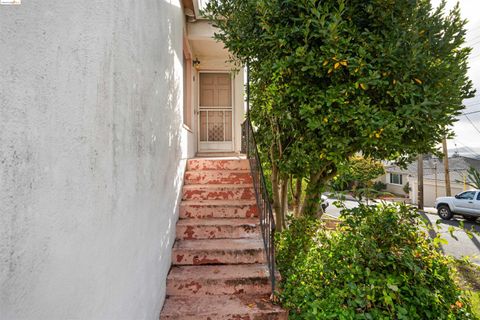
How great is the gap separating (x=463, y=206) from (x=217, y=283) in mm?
14897

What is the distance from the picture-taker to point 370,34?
9.82 ft

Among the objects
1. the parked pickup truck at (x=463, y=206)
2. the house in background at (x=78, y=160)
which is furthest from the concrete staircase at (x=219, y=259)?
the parked pickup truck at (x=463, y=206)

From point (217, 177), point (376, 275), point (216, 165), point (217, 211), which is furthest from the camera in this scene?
point (216, 165)

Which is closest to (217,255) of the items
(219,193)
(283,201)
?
(219,193)

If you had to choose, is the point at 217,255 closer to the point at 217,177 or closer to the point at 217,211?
the point at 217,211

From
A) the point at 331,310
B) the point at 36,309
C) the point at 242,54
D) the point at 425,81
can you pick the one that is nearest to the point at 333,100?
the point at 425,81

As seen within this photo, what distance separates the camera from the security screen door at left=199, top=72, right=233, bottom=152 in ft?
23.8

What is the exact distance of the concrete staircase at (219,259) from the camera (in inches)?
110

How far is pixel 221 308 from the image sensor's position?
2.79 m

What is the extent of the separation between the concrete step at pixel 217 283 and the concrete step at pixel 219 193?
4.66ft

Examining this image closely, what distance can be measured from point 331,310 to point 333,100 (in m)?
2.41

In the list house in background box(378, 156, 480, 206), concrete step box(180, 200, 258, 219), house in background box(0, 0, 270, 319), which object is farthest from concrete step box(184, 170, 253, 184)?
house in background box(378, 156, 480, 206)

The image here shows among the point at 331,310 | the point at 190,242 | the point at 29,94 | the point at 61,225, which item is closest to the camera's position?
the point at 29,94

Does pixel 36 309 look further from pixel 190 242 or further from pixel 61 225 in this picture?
pixel 190 242
